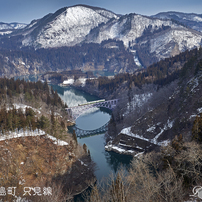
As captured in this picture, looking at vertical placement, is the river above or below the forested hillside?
below

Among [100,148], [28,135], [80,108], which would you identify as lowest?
[100,148]

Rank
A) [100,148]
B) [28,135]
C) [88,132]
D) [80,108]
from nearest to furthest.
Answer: [28,135] < [100,148] < [88,132] < [80,108]

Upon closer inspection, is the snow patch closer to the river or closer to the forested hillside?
the forested hillside

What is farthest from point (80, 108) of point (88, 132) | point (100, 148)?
point (100, 148)

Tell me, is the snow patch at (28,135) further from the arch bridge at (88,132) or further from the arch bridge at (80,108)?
the arch bridge at (80,108)

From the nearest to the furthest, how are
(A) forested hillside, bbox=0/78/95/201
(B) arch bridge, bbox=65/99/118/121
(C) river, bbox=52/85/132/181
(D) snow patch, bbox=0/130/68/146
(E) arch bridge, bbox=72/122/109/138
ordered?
(A) forested hillside, bbox=0/78/95/201 < (D) snow patch, bbox=0/130/68/146 < (C) river, bbox=52/85/132/181 < (E) arch bridge, bbox=72/122/109/138 < (B) arch bridge, bbox=65/99/118/121

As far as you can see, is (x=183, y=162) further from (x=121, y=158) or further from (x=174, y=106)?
(x=174, y=106)

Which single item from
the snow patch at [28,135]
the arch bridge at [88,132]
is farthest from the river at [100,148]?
the snow patch at [28,135]

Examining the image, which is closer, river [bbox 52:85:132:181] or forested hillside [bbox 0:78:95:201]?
forested hillside [bbox 0:78:95:201]

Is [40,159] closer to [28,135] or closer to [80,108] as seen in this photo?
[28,135]

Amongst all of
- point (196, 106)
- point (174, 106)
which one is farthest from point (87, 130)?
point (196, 106)

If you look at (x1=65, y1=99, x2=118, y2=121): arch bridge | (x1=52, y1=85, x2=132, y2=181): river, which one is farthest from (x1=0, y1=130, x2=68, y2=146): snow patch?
(x1=65, y1=99, x2=118, y2=121): arch bridge
